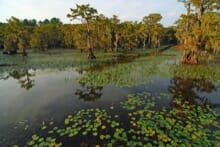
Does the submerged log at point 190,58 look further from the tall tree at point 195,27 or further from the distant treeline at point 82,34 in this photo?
the distant treeline at point 82,34

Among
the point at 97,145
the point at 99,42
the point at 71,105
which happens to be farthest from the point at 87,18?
the point at 97,145

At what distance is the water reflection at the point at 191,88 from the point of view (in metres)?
9.46

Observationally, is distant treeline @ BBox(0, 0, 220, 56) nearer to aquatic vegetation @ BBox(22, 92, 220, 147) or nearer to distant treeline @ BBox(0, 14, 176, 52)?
distant treeline @ BBox(0, 14, 176, 52)

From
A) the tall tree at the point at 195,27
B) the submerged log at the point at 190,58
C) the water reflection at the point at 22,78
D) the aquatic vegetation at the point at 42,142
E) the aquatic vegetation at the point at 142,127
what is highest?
the tall tree at the point at 195,27

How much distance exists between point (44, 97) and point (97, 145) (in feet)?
20.1

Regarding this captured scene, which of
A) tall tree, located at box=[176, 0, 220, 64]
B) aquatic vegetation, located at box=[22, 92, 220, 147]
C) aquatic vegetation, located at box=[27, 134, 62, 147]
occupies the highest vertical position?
tall tree, located at box=[176, 0, 220, 64]

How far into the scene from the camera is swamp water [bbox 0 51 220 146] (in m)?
5.74

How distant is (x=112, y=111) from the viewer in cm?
798

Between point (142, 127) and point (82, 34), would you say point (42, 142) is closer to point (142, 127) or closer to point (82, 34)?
point (142, 127)

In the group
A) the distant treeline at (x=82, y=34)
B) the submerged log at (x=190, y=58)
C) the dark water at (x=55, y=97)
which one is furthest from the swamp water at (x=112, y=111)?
the distant treeline at (x=82, y=34)

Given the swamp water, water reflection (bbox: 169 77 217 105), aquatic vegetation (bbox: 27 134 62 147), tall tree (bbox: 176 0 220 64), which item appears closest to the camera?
aquatic vegetation (bbox: 27 134 62 147)

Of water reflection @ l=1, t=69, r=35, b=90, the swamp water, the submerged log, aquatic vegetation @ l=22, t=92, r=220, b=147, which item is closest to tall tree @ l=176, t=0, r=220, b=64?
the submerged log

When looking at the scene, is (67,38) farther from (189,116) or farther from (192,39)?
(189,116)

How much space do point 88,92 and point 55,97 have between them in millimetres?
2055
